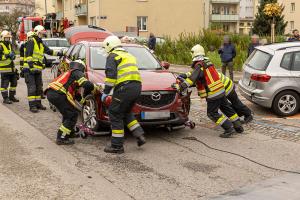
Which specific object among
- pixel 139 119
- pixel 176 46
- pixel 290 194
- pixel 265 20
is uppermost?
pixel 265 20

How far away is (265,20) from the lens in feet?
145

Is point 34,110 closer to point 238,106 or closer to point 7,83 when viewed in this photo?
point 7,83

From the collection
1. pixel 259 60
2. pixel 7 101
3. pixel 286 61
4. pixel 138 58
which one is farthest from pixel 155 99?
pixel 7 101

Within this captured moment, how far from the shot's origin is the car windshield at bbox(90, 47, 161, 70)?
9166 mm

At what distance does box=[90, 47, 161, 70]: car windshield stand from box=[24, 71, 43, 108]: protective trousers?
6.81 ft

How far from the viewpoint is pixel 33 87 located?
35.6ft

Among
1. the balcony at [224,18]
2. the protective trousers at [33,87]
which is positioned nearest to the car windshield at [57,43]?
the protective trousers at [33,87]

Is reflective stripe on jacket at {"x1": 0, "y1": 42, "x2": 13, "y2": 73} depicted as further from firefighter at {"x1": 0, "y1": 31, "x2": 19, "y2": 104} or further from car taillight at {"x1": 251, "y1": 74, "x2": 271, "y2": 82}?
car taillight at {"x1": 251, "y1": 74, "x2": 271, "y2": 82}

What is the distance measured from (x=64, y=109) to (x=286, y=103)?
16.3 feet

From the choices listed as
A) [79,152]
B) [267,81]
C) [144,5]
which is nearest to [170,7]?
[144,5]

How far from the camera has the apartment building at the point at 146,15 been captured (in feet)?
150

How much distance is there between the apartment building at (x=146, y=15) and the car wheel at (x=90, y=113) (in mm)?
35931

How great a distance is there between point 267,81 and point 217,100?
2176 millimetres

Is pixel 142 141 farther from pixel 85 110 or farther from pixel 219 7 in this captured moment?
pixel 219 7
